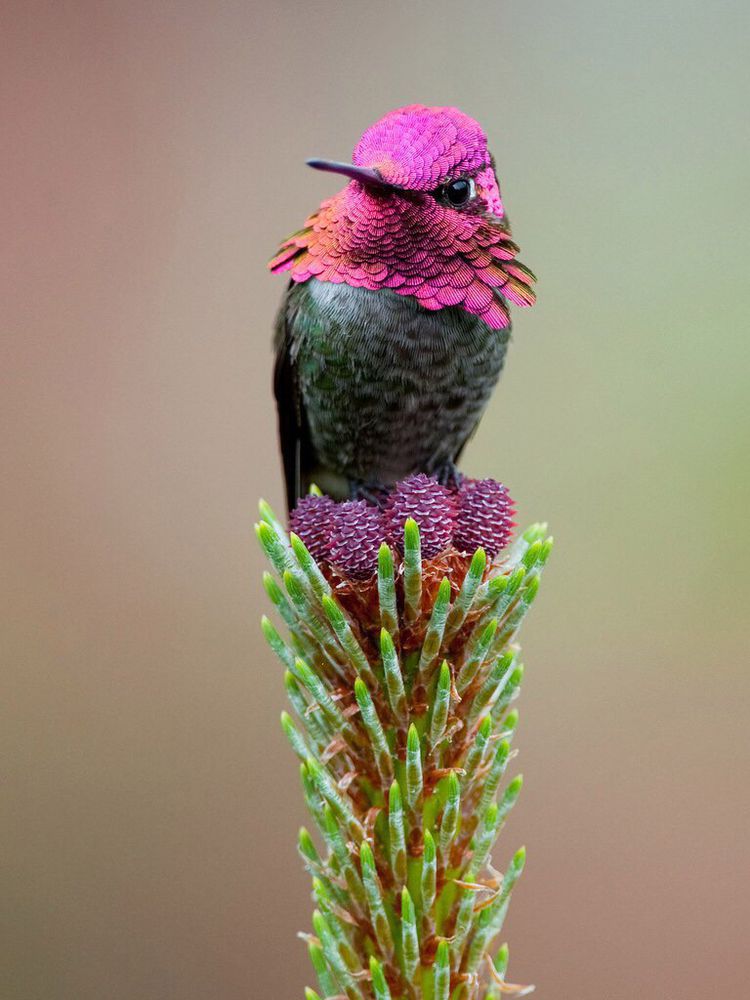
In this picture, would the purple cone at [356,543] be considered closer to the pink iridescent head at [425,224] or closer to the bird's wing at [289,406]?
the pink iridescent head at [425,224]

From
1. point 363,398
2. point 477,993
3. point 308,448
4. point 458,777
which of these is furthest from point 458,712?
point 308,448

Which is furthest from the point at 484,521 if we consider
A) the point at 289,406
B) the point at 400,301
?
the point at 289,406

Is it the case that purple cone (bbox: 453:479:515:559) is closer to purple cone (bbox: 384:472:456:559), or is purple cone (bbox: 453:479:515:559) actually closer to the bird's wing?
purple cone (bbox: 384:472:456:559)

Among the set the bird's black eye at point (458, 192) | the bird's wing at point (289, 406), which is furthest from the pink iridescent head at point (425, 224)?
the bird's wing at point (289, 406)

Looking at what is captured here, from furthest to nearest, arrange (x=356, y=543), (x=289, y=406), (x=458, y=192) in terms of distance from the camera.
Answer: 1. (x=289, y=406)
2. (x=458, y=192)
3. (x=356, y=543)

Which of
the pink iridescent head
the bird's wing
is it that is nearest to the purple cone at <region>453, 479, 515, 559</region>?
the pink iridescent head

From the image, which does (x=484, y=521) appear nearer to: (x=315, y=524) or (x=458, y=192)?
(x=315, y=524)

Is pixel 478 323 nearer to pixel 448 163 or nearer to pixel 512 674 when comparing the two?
pixel 448 163
